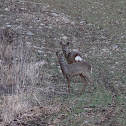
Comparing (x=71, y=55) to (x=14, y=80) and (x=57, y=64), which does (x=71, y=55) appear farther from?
(x=14, y=80)

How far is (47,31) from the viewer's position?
46.3 ft

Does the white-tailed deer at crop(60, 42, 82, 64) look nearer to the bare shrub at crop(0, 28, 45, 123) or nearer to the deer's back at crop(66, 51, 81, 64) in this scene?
the deer's back at crop(66, 51, 81, 64)

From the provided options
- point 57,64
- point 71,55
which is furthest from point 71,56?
point 57,64

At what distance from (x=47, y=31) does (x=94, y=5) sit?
462 centimetres

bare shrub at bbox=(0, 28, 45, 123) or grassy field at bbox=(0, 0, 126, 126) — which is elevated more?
bare shrub at bbox=(0, 28, 45, 123)

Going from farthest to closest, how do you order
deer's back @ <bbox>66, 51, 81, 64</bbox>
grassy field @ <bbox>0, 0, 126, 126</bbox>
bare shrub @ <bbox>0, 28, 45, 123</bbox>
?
1. deer's back @ <bbox>66, 51, 81, 64</bbox>
2. grassy field @ <bbox>0, 0, 126, 126</bbox>
3. bare shrub @ <bbox>0, 28, 45, 123</bbox>

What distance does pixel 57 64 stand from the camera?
1064cm

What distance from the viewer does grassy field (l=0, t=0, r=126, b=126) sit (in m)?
6.89

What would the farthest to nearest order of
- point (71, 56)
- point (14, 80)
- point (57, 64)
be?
point (57, 64) → point (71, 56) → point (14, 80)

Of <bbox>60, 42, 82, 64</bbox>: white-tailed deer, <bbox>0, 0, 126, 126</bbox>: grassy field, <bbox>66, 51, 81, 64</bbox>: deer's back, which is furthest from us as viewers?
<bbox>66, 51, 81, 64</bbox>: deer's back

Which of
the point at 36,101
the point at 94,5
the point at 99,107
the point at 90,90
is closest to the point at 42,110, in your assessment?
the point at 36,101

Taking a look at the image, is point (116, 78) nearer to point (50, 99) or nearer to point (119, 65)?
point (119, 65)

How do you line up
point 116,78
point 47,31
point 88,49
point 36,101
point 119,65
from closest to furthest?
point 36,101, point 116,78, point 119,65, point 88,49, point 47,31

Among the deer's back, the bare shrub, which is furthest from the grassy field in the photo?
the deer's back
